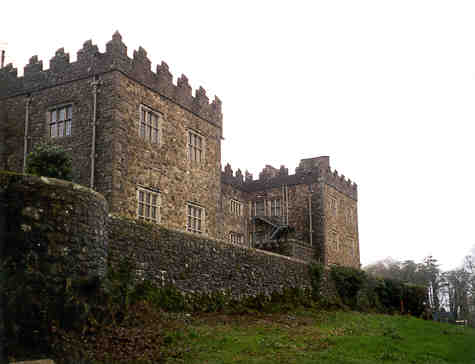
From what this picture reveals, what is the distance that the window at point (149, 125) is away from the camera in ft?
78.7

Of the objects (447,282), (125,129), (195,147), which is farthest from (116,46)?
(447,282)

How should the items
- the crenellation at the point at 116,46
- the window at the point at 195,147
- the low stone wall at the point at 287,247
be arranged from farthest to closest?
the low stone wall at the point at 287,247, the window at the point at 195,147, the crenellation at the point at 116,46

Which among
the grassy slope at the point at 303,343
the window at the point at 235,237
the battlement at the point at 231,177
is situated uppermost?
the battlement at the point at 231,177

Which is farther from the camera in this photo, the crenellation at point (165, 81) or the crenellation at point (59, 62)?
the crenellation at point (165, 81)

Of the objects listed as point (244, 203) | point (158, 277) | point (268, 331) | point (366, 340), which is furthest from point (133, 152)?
point (244, 203)

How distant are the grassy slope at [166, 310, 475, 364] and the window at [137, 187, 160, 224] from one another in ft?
21.8

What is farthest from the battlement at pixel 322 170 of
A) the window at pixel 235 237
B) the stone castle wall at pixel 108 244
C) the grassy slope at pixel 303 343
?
the grassy slope at pixel 303 343

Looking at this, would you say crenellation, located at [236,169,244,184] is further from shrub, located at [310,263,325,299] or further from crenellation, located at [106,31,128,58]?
crenellation, located at [106,31,128,58]

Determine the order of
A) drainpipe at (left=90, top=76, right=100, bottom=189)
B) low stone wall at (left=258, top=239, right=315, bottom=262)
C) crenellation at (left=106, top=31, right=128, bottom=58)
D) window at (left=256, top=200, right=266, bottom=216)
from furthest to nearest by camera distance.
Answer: window at (left=256, top=200, right=266, bottom=216)
low stone wall at (left=258, top=239, right=315, bottom=262)
crenellation at (left=106, top=31, right=128, bottom=58)
drainpipe at (left=90, top=76, right=100, bottom=189)

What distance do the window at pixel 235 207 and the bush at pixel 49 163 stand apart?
749 inches

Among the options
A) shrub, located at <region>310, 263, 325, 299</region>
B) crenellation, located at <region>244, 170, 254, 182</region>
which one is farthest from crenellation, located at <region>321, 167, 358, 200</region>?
shrub, located at <region>310, 263, 325, 299</region>

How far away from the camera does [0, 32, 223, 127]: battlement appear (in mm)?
23203

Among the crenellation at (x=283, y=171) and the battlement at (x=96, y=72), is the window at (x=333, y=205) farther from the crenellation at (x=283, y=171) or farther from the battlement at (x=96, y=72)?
the battlement at (x=96, y=72)

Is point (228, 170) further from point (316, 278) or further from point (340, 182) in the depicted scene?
point (316, 278)
